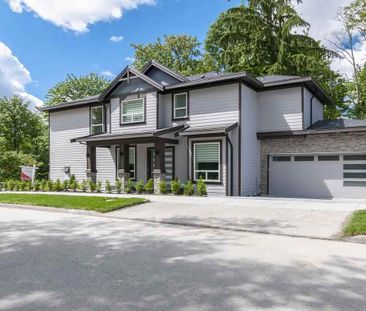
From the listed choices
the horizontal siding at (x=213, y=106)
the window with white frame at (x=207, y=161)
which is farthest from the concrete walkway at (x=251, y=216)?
the horizontal siding at (x=213, y=106)

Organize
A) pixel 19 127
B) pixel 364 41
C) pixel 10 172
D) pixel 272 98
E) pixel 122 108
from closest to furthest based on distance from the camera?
pixel 272 98, pixel 122 108, pixel 10 172, pixel 364 41, pixel 19 127

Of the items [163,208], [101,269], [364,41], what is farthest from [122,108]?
[364,41]

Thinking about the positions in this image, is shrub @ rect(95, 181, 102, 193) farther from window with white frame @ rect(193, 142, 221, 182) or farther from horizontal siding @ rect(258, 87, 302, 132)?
horizontal siding @ rect(258, 87, 302, 132)

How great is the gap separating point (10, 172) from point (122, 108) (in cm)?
1324

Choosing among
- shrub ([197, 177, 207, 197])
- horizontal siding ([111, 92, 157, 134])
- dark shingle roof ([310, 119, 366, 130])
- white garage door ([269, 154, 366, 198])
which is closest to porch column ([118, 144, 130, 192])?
horizontal siding ([111, 92, 157, 134])

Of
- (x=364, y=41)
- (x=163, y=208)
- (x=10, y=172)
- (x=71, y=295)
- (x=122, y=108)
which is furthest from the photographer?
(x=364, y=41)

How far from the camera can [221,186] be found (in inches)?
653

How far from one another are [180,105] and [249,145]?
167 inches

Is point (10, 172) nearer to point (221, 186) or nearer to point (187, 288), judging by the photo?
point (221, 186)

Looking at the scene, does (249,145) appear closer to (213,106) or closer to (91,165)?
(213,106)

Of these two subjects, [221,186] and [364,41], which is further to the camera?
[364,41]

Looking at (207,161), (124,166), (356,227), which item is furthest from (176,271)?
(124,166)

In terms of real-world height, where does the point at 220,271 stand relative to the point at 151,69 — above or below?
below

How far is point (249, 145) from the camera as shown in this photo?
57.9 ft
